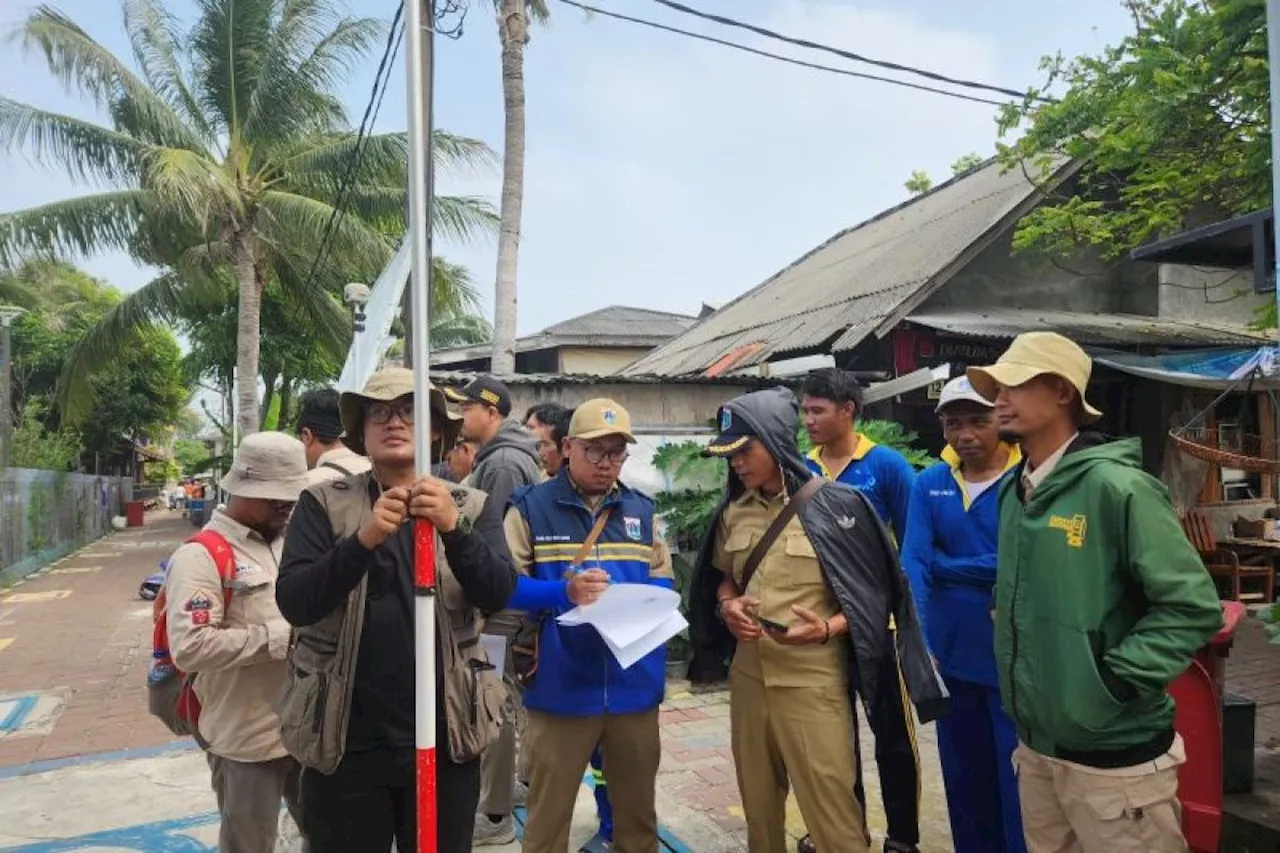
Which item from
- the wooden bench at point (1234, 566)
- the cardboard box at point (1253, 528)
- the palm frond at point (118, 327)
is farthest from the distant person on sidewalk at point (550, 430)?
the palm frond at point (118, 327)

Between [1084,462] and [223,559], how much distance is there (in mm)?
2535

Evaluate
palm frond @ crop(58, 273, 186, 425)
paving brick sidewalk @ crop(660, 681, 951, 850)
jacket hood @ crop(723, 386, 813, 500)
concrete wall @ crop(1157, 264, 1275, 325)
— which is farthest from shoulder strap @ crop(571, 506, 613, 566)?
palm frond @ crop(58, 273, 186, 425)

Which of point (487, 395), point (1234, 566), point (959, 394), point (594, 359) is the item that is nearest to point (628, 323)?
point (594, 359)

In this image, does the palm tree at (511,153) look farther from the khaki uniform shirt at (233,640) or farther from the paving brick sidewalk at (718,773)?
the khaki uniform shirt at (233,640)

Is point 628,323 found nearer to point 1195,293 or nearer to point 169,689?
point 1195,293

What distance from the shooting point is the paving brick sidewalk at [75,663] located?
5754mm

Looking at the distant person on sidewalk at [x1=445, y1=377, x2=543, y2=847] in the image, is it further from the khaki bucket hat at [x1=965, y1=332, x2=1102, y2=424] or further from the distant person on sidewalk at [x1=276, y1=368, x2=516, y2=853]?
the khaki bucket hat at [x1=965, y1=332, x2=1102, y2=424]

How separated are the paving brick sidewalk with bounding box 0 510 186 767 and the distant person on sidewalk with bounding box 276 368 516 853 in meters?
4.12

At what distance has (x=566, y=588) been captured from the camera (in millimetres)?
2814

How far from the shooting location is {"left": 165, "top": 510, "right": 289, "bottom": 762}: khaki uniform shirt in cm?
261

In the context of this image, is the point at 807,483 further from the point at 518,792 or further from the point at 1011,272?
the point at 1011,272

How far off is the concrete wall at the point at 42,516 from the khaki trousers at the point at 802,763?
15.4 metres

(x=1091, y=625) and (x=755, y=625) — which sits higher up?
(x=1091, y=625)

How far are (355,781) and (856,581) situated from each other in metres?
1.64
